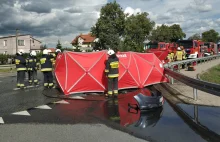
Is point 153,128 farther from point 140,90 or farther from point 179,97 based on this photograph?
point 140,90

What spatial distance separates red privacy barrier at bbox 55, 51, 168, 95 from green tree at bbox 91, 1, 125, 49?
123ft

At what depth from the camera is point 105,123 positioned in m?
5.96

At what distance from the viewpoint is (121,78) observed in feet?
34.3

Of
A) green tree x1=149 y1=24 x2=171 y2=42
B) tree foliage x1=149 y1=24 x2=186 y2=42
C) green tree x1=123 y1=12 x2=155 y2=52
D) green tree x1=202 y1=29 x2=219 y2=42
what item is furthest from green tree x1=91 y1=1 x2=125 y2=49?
green tree x1=202 y1=29 x2=219 y2=42

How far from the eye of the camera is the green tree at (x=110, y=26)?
48.3 m

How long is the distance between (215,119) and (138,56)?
570cm

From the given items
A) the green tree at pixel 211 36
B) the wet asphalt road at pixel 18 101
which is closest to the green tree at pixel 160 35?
the green tree at pixel 211 36

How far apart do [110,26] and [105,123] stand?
4346cm

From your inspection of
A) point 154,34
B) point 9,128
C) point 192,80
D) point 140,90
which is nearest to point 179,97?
point 192,80

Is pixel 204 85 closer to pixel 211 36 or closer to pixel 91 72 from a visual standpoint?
pixel 91 72

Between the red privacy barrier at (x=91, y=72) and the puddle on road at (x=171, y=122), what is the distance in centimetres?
223

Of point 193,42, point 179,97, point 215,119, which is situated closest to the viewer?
point 215,119

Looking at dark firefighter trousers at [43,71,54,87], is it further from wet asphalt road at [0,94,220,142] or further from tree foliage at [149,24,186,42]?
tree foliage at [149,24,186,42]

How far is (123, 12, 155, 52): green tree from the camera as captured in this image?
54.3m
